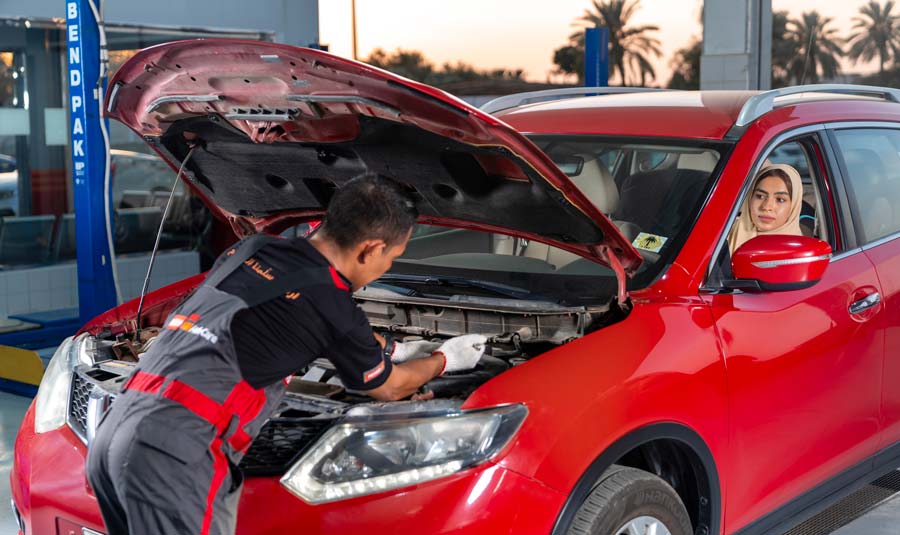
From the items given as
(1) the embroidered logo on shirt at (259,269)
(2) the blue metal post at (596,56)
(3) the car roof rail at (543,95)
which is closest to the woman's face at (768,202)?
(3) the car roof rail at (543,95)

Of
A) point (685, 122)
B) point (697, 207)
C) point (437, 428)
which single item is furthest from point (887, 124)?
point (437, 428)

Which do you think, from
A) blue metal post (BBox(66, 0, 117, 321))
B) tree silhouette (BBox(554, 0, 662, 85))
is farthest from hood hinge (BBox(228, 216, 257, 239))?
tree silhouette (BBox(554, 0, 662, 85))

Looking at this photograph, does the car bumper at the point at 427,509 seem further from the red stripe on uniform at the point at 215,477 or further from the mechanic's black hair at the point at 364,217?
the mechanic's black hair at the point at 364,217

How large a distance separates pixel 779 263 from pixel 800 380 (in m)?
0.40

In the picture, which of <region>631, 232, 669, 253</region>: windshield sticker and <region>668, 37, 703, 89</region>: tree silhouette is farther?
<region>668, 37, 703, 89</region>: tree silhouette

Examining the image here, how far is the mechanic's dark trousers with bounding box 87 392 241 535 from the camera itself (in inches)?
86.8

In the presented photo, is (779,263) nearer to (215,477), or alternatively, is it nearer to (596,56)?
(215,477)

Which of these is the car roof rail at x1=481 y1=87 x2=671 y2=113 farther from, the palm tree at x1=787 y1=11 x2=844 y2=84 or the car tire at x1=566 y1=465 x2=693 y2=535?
the palm tree at x1=787 y1=11 x2=844 y2=84

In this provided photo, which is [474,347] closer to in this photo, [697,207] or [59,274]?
[697,207]

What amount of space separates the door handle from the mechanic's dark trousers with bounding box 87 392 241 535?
2.18 metres

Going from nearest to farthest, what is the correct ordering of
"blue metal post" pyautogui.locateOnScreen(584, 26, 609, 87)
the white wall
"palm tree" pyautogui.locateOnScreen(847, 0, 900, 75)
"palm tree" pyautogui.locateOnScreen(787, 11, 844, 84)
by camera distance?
the white wall → "blue metal post" pyautogui.locateOnScreen(584, 26, 609, 87) → "palm tree" pyautogui.locateOnScreen(847, 0, 900, 75) → "palm tree" pyautogui.locateOnScreen(787, 11, 844, 84)

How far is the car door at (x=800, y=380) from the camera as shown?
9.84 feet

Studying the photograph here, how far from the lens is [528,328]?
321cm

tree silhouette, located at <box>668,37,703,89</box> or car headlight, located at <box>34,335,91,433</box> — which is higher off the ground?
tree silhouette, located at <box>668,37,703,89</box>
